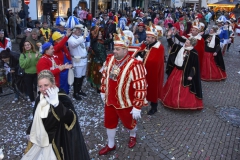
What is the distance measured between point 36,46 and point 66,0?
2210 centimetres

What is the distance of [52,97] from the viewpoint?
2758 millimetres

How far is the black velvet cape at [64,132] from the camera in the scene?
288 centimetres

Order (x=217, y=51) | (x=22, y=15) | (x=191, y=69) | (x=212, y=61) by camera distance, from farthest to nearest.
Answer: (x=22, y=15), (x=212, y=61), (x=217, y=51), (x=191, y=69)

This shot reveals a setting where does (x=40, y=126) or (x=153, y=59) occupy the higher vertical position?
(x=153, y=59)

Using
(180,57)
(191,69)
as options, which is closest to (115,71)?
(180,57)

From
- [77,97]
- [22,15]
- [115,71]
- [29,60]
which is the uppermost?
[22,15]

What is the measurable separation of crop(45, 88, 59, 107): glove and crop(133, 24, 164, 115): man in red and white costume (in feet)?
10.2

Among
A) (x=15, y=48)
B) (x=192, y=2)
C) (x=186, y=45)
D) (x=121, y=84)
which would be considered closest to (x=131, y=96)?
(x=121, y=84)

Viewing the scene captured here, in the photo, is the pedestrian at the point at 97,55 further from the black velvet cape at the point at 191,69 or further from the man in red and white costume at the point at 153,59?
the black velvet cape at the point at 191,69

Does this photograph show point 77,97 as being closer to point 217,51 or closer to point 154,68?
point 154,68

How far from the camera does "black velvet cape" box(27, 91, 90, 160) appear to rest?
2.88 meters

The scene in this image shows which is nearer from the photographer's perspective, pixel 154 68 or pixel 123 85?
pixel 123 85

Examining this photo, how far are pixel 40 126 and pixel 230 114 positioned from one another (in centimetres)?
510

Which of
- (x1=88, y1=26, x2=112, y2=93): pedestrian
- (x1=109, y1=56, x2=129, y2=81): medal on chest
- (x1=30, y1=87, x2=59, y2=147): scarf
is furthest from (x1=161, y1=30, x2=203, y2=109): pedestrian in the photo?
(x1=30, y1=87, x2=59, y2=147): scarf
